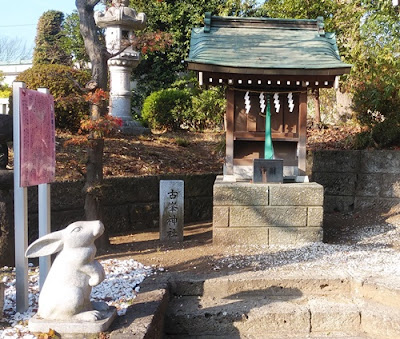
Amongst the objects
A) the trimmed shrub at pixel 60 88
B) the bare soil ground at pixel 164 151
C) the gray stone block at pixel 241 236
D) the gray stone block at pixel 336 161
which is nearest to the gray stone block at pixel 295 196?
the gray stone block at pixel 241 236

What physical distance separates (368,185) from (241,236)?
4127 mm

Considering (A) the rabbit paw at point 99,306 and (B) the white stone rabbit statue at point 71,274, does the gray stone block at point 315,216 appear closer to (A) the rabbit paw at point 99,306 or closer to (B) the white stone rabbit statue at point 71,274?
(A) the rabbit paw at point 99,306

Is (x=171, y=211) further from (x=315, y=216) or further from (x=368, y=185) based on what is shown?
(x=368, y=185)

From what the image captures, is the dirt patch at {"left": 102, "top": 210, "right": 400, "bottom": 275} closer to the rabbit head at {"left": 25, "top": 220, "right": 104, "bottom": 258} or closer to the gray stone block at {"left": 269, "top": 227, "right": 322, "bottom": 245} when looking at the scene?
the gray stone block at {"left": 269, "top": 227, "right": 322, "bottom": 245}

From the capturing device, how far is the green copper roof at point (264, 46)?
22.8 feet

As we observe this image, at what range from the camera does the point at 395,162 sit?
9297mm

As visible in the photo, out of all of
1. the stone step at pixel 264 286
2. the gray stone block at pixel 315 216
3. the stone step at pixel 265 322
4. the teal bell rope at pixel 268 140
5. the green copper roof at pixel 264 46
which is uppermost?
the green copper roof at pixel 264 46

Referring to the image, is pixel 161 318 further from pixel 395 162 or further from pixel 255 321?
pixel 395 162

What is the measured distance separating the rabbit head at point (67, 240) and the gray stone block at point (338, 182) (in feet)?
24.1

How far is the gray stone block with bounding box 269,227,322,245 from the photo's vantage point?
6.87m

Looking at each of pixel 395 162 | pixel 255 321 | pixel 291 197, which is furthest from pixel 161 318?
pixel 395 162

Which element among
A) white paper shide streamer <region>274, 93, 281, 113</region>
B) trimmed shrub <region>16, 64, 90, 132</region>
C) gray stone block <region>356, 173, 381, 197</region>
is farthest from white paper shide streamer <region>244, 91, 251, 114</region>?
trimmed shrub <region>16, 64, 90, 132</region>

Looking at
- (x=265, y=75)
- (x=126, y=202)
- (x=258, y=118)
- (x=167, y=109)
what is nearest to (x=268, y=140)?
(x=258, y=118)

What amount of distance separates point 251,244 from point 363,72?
5.90m
